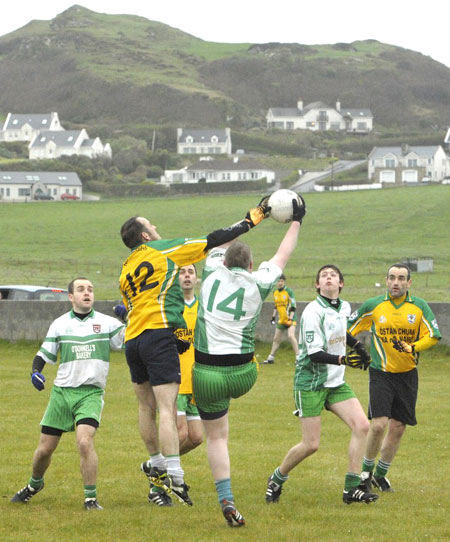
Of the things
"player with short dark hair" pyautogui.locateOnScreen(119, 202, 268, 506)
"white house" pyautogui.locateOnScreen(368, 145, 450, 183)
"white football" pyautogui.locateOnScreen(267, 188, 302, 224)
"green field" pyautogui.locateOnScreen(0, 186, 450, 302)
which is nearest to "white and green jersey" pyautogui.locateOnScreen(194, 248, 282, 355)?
"player with short dark hair" pyautogui.locateOnScreen(119, 202, 268, 506)

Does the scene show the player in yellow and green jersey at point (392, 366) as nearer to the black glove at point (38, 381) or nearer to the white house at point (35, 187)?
the black glove at point (38, 381)

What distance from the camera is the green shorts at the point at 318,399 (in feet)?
29.7

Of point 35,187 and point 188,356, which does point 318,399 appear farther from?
point 35,187

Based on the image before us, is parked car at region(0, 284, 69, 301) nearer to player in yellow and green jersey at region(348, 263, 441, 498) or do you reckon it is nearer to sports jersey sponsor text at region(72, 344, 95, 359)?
player in yellow and green jersey at region(348, 263, 441, 498)

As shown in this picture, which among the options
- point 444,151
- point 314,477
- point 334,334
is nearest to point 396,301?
point 334,334

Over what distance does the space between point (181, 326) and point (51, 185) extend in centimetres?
13908

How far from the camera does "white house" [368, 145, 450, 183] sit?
6393 inches

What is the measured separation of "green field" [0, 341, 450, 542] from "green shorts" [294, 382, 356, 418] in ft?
2.72

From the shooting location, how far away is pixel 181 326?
8.52 meters

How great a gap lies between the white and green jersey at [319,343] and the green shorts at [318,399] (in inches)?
1.8

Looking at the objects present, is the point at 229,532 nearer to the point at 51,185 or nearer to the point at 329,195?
the point at 329,195

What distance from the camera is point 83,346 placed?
29.5 feet

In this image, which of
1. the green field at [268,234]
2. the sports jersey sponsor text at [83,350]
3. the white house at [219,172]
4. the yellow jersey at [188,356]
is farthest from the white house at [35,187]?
the sports jersey sponsor text at [83,350]

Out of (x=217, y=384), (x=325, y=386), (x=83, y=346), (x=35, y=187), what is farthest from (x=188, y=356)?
(x=35, y=187)
